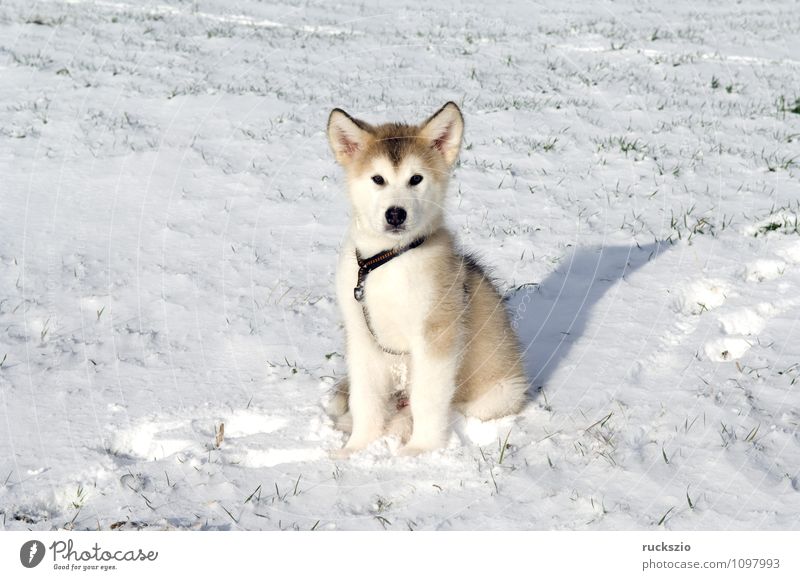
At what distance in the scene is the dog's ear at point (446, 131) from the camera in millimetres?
5113

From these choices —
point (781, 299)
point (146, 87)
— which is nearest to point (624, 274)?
point (781, 299)

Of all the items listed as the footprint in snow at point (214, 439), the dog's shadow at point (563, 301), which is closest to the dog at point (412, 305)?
the footprint in snow at point (214, 439)

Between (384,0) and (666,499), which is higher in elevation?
(384,0)

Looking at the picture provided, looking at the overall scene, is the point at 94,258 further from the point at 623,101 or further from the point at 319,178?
the point at 623,101

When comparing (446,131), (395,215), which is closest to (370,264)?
(395,215)

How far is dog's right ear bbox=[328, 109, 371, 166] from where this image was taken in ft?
16.8

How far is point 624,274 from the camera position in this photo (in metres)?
7.23

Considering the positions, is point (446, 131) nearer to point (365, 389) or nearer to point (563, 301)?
point (365, 389)

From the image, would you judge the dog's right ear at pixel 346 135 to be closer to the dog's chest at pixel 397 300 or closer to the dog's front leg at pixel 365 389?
the dog's chest at pixel 397 300

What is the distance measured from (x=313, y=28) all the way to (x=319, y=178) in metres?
9.69

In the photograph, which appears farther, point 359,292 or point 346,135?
point 346,135

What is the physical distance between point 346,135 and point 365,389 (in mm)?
1582

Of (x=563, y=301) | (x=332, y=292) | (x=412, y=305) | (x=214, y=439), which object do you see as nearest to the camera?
(x=412, y=305)

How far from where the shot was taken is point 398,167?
16.5 feet
